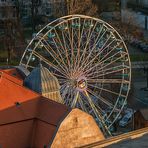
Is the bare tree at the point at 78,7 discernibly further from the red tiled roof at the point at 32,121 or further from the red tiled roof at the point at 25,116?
the red tiled roof at the point at 32,121

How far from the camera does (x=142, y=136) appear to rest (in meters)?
27.5

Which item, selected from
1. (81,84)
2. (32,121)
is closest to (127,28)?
(81,84)

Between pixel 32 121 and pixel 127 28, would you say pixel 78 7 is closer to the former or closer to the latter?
pixel 127 28

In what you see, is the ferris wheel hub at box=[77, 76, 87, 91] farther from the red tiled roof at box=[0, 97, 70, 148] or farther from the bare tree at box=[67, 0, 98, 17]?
the bare tree at box=[67, 0, 98, 17]

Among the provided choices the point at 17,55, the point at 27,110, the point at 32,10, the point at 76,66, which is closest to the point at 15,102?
the point at 27,110

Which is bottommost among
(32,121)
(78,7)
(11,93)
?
(32,121)

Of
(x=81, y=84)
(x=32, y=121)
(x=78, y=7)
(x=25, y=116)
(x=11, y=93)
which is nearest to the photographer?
(x=25, y=116)

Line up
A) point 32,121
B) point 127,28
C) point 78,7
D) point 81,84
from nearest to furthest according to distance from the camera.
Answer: point 32,121
point 81,84
point 78,7
point 127,28

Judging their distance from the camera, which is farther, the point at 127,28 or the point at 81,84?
the point at 127,28

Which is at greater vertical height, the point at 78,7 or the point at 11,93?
the point at 78,7

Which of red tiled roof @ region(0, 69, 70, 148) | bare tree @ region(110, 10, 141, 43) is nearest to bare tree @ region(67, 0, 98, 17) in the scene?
bare tree @ region(110, 10, 141, 43)

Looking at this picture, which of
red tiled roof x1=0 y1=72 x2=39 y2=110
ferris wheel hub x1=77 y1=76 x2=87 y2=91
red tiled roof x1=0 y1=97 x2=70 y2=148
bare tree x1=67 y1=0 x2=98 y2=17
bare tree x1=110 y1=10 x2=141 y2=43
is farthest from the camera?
bare tree x1=110 y1=10 x2=141 y2=43

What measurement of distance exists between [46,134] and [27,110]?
2116mm

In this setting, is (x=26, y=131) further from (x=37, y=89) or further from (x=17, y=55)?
(x=17, y=55)
